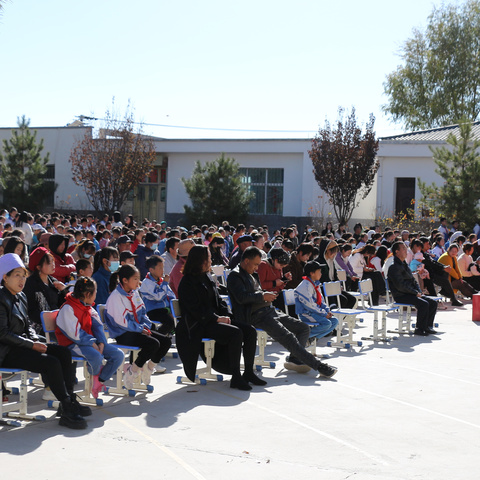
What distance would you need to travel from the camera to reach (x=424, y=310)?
13.5 m

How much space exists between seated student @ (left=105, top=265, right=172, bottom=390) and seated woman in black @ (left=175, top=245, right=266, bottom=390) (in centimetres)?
36

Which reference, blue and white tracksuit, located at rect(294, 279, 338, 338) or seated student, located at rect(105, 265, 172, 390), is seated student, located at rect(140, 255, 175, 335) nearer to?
seated student, located at rect(105, 265, 172, 390)

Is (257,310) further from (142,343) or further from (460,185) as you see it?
(460,185)

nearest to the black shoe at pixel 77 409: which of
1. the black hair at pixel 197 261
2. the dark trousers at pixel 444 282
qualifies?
the black hair at pixel 197 261

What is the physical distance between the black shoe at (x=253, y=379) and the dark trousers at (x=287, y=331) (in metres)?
0.69

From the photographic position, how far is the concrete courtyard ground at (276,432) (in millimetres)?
5980

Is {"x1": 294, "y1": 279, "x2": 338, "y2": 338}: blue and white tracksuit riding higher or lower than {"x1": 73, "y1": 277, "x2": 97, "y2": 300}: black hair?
lower

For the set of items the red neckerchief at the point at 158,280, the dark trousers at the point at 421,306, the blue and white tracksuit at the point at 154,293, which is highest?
the red neckerchief at the point at 158,280

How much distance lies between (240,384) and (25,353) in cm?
277

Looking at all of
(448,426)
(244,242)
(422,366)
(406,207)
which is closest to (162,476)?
(448,426)

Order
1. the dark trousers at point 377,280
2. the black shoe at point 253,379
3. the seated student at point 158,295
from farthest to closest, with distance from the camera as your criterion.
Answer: the dark trousers at point 377,280
the seated student at point 158,295
the black shoe at point 253,379

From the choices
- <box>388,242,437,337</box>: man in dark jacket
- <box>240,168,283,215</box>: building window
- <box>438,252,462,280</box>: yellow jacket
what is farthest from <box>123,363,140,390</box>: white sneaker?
<box>240,168,283,215</box>: building window

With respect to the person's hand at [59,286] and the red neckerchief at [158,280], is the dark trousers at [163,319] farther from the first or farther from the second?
the person's hand at [59,286]

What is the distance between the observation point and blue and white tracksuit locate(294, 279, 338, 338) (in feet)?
35.6
